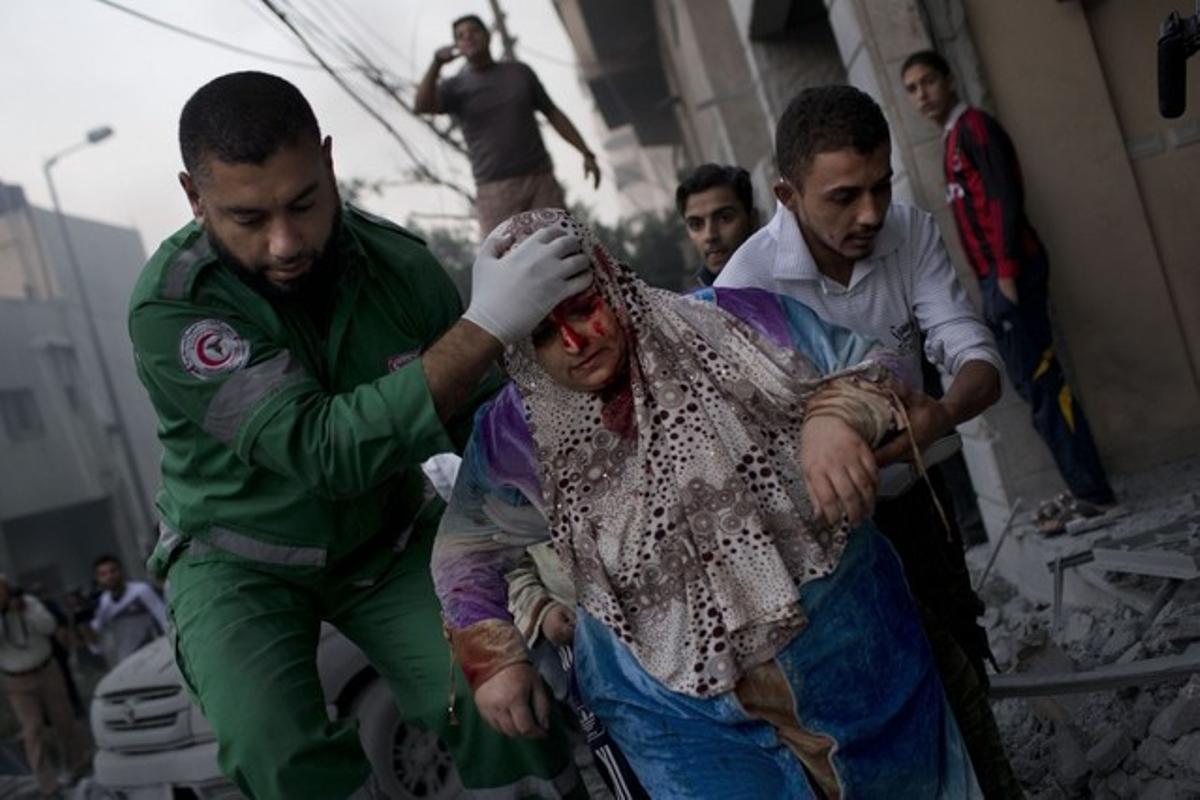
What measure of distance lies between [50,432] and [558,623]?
34.5 meters

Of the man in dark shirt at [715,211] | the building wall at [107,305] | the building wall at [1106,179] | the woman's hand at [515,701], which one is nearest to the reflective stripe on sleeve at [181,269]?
the woman's hand at [515,701]

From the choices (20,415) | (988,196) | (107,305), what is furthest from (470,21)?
(107,305)

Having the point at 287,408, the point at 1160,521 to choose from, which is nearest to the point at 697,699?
the point at 287,408

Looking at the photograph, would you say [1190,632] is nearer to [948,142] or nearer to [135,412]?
[948,142]

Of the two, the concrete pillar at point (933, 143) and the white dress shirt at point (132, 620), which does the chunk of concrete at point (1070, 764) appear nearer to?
the concrete pillar at point (933, 143)

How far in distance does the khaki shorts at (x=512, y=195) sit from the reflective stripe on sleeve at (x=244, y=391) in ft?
16.1

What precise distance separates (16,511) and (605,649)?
33.1 meters

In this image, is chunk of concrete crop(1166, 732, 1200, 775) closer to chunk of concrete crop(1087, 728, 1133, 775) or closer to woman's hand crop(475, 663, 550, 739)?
chunk of concrete crop(1087, 728, 1133, 775)

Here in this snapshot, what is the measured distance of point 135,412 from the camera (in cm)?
4147

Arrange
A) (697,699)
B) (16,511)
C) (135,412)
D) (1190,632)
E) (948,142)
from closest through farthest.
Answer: (697,699)
(1190,632)
(948,142)
(16,511)
(135,412)

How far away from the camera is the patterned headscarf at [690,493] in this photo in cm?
212

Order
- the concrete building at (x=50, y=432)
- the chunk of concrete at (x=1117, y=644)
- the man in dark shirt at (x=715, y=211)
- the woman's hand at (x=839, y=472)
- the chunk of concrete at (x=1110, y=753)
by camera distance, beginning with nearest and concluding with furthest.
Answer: the woman's hand at (x=839, y=472) < the chunk of concrete at (x=1110, y=753) < the chunk of concrete at (x=1117, y=644) < the man in dark shirt at (x=715, y=211) < the concrete building at (x=50, y=432)

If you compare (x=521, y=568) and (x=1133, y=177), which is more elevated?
(x=1133, y=177)

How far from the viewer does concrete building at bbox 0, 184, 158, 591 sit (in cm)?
3262
